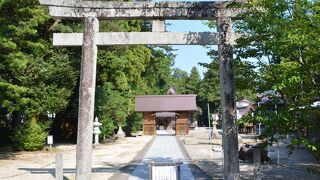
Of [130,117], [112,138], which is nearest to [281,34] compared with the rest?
[112,138]

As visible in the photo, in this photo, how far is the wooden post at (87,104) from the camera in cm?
985

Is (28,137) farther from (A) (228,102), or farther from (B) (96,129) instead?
(A) (228,102)

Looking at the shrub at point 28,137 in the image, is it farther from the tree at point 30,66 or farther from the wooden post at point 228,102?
the wooden post at point 228,102

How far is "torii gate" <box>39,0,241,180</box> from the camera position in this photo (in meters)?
9.91

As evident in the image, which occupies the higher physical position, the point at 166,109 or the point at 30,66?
the point at 30,66

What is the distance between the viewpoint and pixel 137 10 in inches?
405

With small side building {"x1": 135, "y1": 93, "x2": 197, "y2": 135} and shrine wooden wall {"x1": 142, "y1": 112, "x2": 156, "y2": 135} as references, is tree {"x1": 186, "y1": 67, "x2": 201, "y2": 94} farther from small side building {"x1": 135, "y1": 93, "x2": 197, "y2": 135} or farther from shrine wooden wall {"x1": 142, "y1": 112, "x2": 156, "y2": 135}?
shrine wooden wall {"x1": 142, "y1": 112, "x2": 156, "y2": 135}

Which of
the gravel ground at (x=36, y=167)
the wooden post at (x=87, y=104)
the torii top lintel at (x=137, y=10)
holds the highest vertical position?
the torii top lintel at (x=137, y=10)

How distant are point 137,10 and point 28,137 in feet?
48.4

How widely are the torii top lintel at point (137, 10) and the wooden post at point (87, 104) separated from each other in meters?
0.32

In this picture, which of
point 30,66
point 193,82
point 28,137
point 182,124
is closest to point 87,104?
point 30,66

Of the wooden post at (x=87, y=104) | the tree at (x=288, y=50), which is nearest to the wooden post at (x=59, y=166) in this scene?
the wooden post at (x=87, y=104)

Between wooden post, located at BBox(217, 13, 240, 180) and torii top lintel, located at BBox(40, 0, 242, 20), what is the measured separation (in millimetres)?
600

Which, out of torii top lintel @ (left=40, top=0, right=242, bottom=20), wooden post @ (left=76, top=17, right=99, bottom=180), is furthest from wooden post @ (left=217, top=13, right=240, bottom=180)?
wooden post @ (left=76, top=17, right=99, bottom=180)
